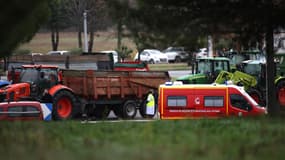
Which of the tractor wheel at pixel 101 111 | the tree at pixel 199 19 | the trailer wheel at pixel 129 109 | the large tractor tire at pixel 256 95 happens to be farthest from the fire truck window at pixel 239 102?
the tree at pixel 199 19

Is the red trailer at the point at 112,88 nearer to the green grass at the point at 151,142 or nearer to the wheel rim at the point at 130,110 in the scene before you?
the wheel rim at the point at 130,110

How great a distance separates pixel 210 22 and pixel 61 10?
3806 cm

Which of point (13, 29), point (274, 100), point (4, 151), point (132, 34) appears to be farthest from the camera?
point (274, 100)

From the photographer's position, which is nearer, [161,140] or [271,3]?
[161,140]

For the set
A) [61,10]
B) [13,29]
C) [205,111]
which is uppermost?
[61,10]

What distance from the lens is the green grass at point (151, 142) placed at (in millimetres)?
7605

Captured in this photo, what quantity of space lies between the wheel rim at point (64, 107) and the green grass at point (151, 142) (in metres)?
12.7

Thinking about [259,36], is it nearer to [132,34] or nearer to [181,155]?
[132,34]

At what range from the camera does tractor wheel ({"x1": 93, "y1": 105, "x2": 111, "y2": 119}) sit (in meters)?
27.0

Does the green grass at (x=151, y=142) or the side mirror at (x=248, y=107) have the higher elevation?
the green grass at (x=151, y=142)

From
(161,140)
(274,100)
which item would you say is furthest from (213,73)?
(161,140)

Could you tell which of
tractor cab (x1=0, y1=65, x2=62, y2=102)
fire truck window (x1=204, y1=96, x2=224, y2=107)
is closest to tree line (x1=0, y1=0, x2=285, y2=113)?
fire truck window (x1=204, y1=96, x2=224, y2=107)

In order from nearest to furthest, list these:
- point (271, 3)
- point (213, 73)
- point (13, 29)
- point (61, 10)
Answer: point (13, 29), point (271, 3), point (213, 73), point (61, 10)

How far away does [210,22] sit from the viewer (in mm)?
16219
